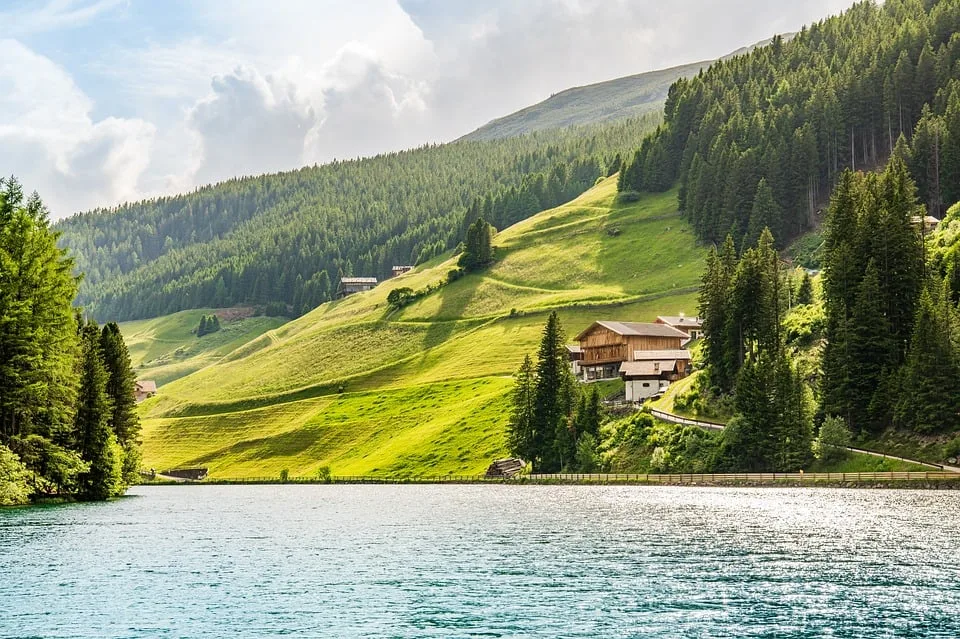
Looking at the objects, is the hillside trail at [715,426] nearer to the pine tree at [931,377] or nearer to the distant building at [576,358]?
the pine tree at [931,377]

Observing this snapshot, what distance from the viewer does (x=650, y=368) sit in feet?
452

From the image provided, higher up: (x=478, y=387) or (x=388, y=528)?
(x=478, y=387)

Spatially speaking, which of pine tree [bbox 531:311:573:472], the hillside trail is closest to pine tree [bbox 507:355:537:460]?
pine tree [bbox 531:311:573:472]

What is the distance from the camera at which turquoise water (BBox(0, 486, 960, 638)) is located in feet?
105

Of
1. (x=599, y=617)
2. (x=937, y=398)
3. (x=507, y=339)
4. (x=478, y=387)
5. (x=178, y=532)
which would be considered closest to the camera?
(x=599, y=617)

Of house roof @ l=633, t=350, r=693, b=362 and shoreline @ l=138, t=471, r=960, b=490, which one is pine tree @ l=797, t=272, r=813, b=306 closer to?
house roof @ l=633, t=350, r=693, b=362

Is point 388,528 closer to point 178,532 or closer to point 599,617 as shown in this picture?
point 178,532

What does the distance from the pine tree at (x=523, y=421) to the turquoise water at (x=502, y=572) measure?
48.8 metres

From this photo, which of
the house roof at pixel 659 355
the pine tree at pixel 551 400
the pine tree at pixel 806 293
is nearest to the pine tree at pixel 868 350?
the pine tree at pixel 806 293

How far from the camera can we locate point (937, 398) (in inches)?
3494

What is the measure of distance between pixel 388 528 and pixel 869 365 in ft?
188

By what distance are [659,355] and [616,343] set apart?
11.6 meters

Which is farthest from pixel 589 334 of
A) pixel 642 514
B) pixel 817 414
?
pixel 642 514

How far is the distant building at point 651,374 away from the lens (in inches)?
5384
